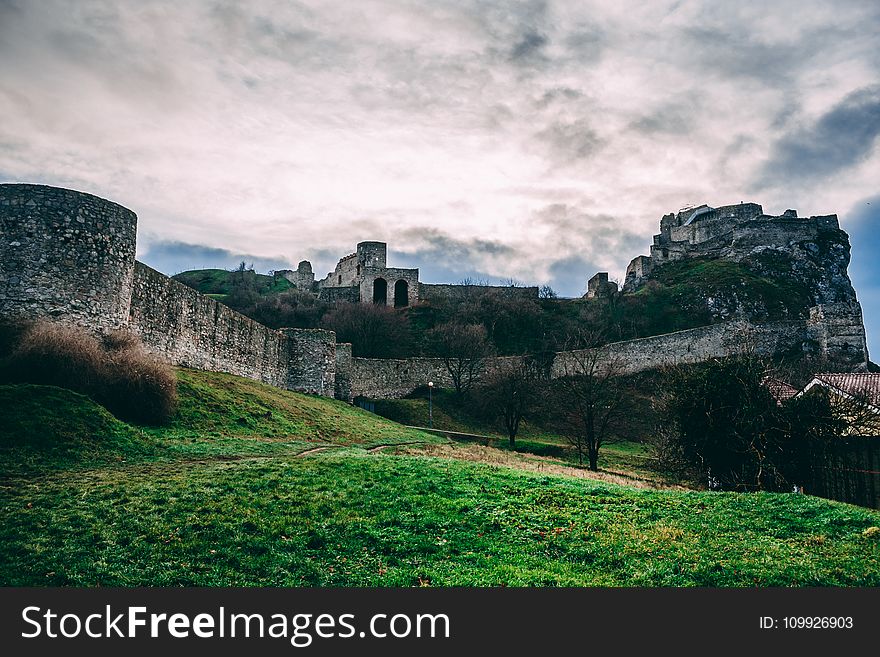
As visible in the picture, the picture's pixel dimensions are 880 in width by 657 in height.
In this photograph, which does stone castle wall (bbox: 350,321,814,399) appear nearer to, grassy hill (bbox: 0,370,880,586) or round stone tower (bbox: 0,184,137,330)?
round stone tower (bbox: 0,184,137,330)

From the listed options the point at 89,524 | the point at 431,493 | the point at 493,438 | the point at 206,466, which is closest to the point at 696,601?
the point at 431,493

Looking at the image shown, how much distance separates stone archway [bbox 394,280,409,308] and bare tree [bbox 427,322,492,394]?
12888 mm

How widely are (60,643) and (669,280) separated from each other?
2566 inches

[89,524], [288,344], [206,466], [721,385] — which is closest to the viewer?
[89,524]

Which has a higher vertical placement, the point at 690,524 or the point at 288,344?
the point at 288,344

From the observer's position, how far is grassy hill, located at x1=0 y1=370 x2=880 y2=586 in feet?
25.3

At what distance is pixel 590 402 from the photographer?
97.2ft

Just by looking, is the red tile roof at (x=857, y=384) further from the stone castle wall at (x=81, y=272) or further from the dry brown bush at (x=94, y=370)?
the stone castle wall at (x=81, y=272)

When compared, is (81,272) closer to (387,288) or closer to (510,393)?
(510,393)

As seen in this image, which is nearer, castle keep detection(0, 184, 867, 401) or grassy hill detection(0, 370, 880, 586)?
grassy hill detection(0, 370, 880, 586)

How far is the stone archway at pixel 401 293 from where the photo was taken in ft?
211

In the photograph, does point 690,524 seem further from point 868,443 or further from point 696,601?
point 868,443

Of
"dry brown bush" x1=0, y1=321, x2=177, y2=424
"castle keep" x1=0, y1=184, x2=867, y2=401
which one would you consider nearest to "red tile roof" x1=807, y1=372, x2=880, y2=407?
"castle keep" x1=0, y1=184, x2=867, y2=401

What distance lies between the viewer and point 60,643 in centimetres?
624
